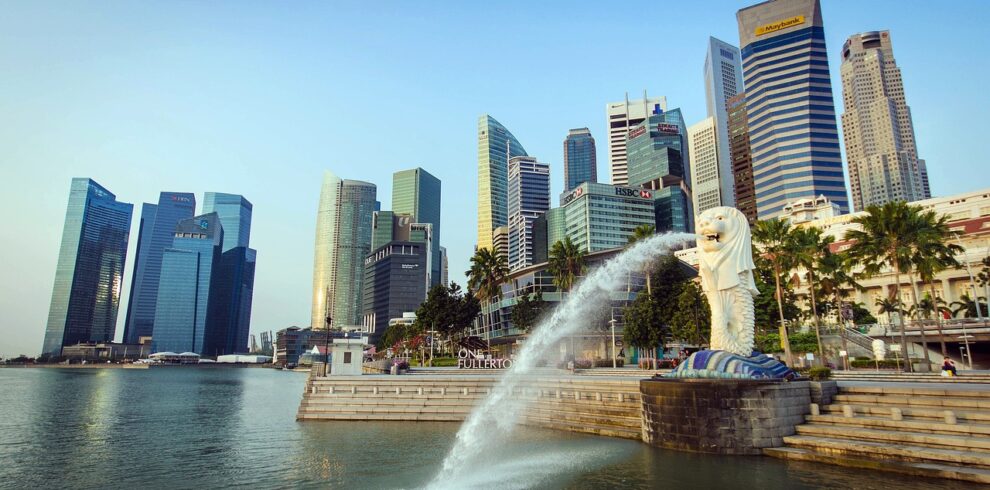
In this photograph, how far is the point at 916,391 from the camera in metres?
20.5

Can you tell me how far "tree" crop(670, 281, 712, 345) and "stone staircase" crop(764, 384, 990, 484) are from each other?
30718 millimetres

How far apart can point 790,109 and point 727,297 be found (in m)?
168

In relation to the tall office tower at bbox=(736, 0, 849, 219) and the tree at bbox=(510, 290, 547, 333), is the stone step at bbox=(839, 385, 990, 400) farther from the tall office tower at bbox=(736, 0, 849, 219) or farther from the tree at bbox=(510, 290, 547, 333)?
the tall office tower at bbox=(736, 0, 849, 219)

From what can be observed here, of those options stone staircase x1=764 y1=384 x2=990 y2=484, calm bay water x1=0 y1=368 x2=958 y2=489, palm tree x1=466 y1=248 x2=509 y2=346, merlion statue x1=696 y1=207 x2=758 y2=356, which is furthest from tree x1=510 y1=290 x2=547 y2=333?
stone staircase x1=764 y1=384 x2=990 y2=484

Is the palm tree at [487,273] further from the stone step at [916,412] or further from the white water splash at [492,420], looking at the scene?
the stone step at [916,412]

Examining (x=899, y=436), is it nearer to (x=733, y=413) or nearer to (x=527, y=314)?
(x=733, y=413)

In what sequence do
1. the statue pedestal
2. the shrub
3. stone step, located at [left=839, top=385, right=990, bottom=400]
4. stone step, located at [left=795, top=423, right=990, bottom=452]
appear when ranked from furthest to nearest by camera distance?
the shrub
the statue pedestal
stone step, located at [left=839, top=385, right=990, bottom=400]
stone step, located at [left=795, top=423, right=990, bottom=452]

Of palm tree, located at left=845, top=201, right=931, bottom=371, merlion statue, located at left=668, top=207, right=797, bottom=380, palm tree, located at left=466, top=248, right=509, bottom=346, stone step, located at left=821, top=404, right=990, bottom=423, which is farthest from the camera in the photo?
palm tree, located at left=466, top=248, right=509, bottom=346

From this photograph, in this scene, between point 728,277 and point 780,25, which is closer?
point 728,277

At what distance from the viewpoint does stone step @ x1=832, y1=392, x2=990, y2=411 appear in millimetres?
19078

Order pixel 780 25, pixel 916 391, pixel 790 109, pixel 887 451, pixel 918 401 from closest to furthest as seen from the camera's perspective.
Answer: pixel 887 451 → pixel 918 401 → pixel 916 391 → pixel 790 109 → pixel 780 25

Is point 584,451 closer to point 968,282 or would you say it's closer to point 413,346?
point 413,346

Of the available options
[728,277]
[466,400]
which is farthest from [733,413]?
[466,400]

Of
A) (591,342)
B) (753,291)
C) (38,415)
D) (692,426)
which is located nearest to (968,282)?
(591,342)
